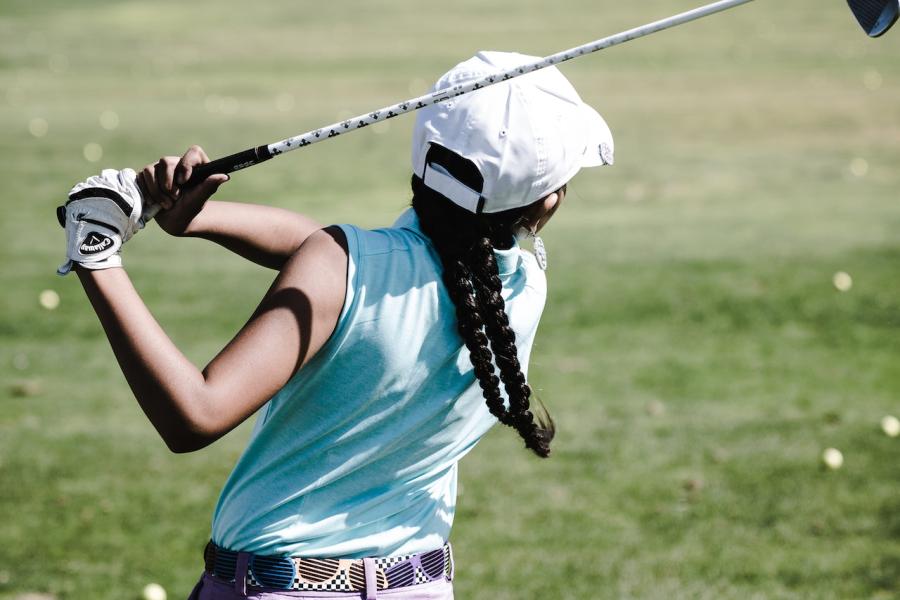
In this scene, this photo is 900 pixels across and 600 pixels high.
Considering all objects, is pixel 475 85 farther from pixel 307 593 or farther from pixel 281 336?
pixel 307 593

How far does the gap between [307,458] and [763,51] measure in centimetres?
2428

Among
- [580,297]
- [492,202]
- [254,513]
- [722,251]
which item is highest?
[492,202]

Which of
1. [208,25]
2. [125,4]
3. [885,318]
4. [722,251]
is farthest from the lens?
[125,4]

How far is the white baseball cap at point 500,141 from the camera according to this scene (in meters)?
2.24

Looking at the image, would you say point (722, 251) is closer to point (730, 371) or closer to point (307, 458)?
point (730, 371)

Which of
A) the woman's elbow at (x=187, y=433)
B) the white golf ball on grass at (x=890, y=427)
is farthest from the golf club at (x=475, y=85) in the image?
the white golf ball on grass at (x=890, y=427)

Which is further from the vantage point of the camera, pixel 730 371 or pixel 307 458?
pixel 730 371

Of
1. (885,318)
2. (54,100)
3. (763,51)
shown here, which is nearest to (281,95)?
(54,100)

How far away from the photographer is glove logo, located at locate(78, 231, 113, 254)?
205 cm

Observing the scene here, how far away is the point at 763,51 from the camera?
2500 cm

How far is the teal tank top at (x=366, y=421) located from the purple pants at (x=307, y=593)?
0.24ft

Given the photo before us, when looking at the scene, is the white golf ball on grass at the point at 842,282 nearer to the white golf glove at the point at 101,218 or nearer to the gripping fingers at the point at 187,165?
the gripping fingers at the point at 187,165

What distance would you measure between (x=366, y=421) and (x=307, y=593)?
341 millimetres

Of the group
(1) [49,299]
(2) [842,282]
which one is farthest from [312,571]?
(2) [842,282]
